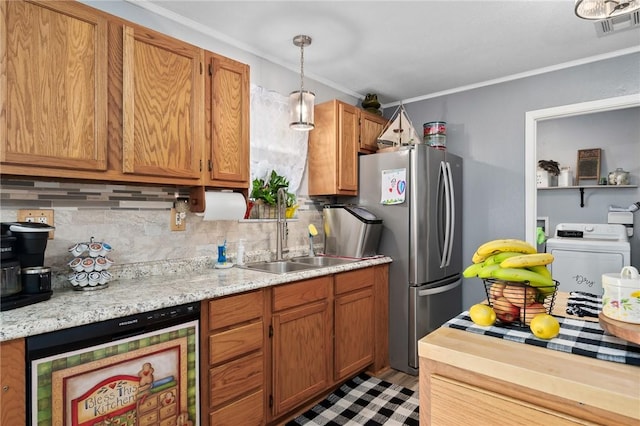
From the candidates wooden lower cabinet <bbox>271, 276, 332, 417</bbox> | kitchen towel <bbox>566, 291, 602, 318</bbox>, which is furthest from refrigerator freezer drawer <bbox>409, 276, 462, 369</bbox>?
kitchen towel <bbox>566, 291, 602, 318</bbox>

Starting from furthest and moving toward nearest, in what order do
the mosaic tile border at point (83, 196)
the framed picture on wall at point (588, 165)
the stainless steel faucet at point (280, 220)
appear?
the framed picture on wall at point (588, 165)
the stainless steel faucet at point (280, 220)
the mosaic tile border at point (83, 196)

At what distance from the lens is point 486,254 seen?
3.65ft

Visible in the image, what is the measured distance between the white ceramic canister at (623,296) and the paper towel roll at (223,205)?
5.98 ft

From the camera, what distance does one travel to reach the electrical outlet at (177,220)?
2.22 metres

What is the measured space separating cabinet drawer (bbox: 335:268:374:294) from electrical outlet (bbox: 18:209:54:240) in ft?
5.37

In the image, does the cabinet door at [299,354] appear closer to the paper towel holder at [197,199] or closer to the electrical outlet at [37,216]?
the paper towel holder at [197,199]

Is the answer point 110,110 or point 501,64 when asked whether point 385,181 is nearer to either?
point 501,64

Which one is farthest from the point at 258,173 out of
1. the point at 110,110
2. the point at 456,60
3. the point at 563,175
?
the point at 563,175

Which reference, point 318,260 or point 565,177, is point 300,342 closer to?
point 318,260

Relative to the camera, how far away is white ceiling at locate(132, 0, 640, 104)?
2.16m

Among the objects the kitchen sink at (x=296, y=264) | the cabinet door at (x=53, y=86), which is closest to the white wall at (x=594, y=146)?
the kitchen sink at (x=296, y=264)

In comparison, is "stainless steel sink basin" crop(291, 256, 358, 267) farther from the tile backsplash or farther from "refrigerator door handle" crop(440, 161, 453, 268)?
"refrigerator door handle" crop(440, 161, 453, 268)

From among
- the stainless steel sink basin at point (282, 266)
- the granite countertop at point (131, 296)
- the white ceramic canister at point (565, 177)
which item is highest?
the white ceramic canister at point (565, 177)

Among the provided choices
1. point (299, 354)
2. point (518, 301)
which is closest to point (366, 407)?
point (299, 354)
